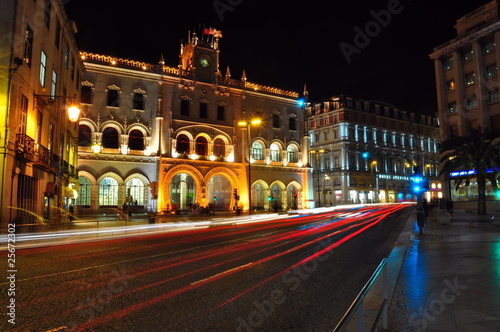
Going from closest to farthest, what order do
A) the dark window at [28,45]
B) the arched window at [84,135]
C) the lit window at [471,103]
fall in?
the dark window at [28,45] < the arched window at [84,135] < the lit window at [471,103]

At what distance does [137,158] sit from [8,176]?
21.4 meters

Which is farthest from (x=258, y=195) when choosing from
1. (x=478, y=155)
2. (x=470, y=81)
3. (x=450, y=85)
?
(x=470, y=81)

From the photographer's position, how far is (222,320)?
531 centimetres

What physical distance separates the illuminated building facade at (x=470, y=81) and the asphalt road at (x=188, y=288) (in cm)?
3550

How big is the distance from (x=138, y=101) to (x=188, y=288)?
35926mm

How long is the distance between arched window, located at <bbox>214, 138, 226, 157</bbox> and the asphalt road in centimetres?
3175

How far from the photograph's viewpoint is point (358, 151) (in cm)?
7206

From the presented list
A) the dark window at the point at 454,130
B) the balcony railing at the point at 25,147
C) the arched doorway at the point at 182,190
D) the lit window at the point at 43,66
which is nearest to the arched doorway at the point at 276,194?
the arched doorway at the point at 182,190

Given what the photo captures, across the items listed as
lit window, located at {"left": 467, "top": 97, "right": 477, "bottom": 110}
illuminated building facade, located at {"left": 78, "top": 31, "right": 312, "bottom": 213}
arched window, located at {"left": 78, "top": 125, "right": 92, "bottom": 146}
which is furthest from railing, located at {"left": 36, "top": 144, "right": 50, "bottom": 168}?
lit window, located at {"left": 467, "top": 97, "right": 477, "bottom": 110}

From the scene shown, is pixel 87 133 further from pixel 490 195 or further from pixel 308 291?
pixel 490 195

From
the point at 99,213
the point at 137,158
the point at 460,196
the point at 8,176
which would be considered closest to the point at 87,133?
the point at 137,158

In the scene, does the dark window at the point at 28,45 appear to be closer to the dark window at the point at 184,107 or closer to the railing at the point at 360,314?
the railing at the point at 360,314

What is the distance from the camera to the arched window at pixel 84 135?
36.4m

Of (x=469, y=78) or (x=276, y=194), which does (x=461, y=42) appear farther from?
(x=276, y=194)
